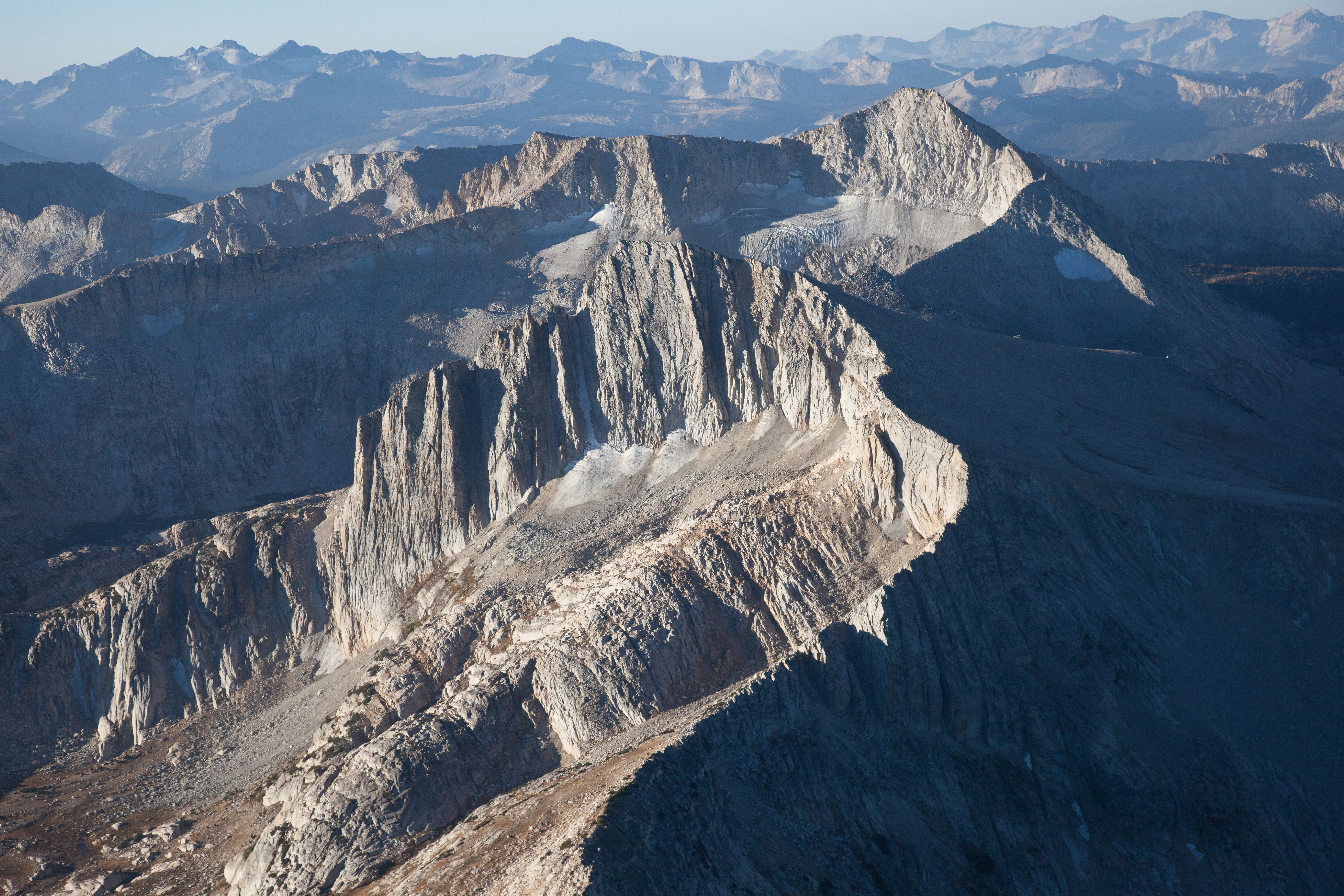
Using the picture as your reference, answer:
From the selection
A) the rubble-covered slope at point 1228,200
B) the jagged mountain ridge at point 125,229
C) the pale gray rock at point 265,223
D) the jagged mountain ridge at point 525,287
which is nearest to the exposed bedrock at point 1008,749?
the jagged mountain ridge at point 525,287

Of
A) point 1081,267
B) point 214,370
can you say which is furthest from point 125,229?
point 1081,267

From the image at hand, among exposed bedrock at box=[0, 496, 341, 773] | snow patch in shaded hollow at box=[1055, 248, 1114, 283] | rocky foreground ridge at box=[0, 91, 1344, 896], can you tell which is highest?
snow patch in shaded hollow at box=[1055, 248, 1114, 283]

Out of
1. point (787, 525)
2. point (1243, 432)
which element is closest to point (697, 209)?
point (1243, 432)

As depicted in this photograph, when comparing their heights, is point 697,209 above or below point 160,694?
above

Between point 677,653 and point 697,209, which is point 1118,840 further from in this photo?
point 697,209

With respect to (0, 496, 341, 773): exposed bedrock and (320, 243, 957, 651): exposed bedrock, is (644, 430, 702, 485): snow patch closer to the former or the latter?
(320, 243, 957, 651): exposed bedrock

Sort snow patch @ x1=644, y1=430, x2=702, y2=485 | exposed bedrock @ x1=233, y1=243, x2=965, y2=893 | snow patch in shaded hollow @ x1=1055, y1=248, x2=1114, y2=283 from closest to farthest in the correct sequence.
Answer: exposed bedrock @ x1=233, y1=243, x2=965, y2=893 → snow patch @ x1=644, y1=430, x2=702, y2=485 → snow patch in shaded hollow @ x1=1055, y1=248, x2=1114, y2=283

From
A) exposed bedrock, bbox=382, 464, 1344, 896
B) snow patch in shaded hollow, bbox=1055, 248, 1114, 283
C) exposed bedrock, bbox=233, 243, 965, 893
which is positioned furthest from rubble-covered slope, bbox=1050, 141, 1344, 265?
exposed bedrock, bbox=382, 464, 1344, 896
